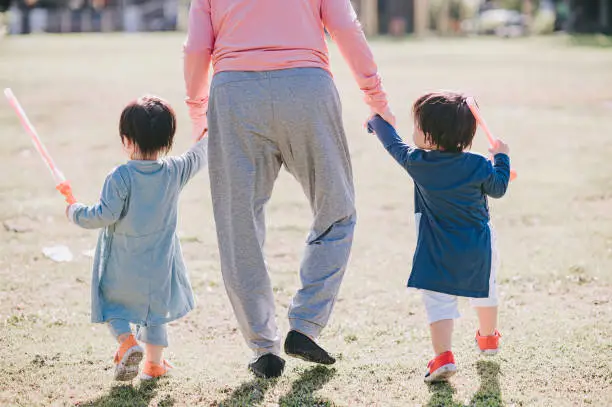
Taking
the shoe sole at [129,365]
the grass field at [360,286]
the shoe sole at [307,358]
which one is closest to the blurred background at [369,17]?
the grass field at [360,286]

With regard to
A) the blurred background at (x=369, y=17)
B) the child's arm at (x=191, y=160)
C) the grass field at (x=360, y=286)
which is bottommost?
the blurred background at (x=369, y=17)

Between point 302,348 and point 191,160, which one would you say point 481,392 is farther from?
point 191,160

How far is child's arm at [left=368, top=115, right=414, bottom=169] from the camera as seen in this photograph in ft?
12.7

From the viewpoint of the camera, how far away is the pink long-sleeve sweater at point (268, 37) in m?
3.69

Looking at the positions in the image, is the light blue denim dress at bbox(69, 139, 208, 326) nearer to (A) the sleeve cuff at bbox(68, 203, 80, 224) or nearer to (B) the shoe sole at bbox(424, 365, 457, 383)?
(A) the sleeve cuff at bbox(68, 203, 80, 224)

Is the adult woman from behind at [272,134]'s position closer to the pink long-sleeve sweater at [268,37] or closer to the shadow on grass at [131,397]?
the pink long-sleeve sweater at [268,37]

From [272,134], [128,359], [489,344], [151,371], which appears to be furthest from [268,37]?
[489,344]

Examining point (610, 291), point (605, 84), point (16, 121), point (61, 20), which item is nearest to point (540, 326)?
point (610, 291)

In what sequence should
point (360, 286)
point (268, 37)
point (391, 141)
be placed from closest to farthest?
point (268, 37), point (391, 141), point (360, 286)

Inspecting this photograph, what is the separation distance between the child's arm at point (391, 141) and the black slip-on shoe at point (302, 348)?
0.85 metres

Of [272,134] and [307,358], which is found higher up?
[272,134]

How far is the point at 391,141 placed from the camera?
3938 mm

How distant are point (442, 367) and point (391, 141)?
3.25 ft

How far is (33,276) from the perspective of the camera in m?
5.78
